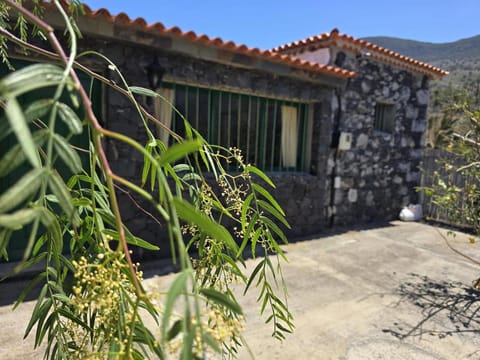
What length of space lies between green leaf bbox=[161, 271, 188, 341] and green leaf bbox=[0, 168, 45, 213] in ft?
0.61

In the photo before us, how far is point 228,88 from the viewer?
4.06m

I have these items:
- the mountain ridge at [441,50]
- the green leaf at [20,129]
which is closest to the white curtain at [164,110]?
the green leaf at [20,129]

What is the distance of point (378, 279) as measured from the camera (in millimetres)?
3418

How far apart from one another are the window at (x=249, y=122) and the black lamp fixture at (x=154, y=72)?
0.77 feet

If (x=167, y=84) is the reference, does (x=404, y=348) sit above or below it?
below

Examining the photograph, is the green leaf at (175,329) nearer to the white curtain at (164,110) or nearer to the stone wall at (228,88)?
the stone wall at (228,88)

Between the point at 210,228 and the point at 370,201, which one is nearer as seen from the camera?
the point at 210,228

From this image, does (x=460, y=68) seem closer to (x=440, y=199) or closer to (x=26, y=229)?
(x=440, y=199)

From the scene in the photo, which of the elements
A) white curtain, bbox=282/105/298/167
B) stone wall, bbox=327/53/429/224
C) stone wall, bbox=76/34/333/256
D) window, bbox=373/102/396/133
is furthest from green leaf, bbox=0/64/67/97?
window, bbox=373/102/396/133

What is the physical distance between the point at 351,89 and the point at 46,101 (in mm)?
5411

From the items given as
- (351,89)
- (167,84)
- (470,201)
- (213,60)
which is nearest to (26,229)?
(167,84)

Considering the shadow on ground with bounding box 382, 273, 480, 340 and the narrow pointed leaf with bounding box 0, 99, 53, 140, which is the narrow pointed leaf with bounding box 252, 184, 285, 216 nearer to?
the narrow pointed leaf with bounding box 0, 99, 53, 140

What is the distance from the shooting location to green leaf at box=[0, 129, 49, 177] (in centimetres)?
39

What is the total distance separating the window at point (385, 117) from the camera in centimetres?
608
